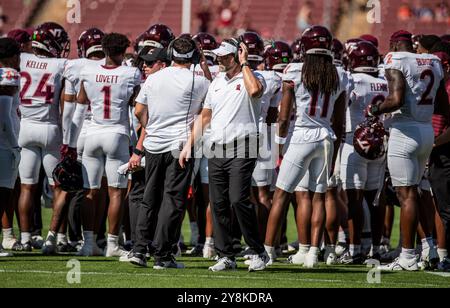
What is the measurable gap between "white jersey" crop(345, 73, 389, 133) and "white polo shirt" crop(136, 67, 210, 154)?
7.96 feet

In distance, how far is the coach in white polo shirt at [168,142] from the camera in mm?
8797

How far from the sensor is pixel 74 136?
10.2 meters

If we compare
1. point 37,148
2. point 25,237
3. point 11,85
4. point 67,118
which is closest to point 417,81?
point 67,118

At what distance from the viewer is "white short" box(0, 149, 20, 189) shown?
959 cm

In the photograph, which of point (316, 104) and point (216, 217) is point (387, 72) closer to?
point (316, 104)

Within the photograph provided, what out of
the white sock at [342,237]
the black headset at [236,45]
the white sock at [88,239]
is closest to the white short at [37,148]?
the white sock at [88,239]

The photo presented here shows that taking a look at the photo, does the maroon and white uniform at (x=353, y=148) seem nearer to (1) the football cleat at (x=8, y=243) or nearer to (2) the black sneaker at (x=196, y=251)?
(2) the black sneaker at (x=196, y=251)

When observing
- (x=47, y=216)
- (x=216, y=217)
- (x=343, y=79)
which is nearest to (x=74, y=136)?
(x=216, y=217)

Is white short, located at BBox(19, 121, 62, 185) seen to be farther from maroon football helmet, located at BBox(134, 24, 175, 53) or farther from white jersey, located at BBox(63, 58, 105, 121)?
maroon football helmet, located at BBox(134, 24, 175, 53)

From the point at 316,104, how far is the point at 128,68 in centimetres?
199

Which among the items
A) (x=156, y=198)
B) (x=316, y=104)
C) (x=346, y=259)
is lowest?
(x=346, y=259)

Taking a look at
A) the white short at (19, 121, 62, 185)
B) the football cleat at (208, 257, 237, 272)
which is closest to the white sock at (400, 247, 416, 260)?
the football cleat at (208, 257, 237, 272)

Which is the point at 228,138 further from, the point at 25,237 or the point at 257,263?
the point at 25,237

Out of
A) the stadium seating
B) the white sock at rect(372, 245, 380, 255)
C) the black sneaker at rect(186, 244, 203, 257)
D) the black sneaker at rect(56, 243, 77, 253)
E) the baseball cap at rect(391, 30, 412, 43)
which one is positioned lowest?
the black sneaker at rect(186, 244, 203, 257)
